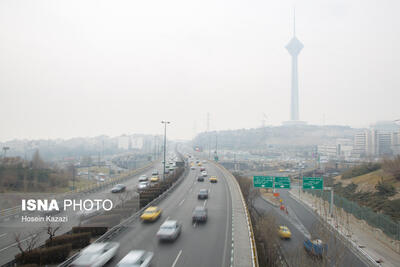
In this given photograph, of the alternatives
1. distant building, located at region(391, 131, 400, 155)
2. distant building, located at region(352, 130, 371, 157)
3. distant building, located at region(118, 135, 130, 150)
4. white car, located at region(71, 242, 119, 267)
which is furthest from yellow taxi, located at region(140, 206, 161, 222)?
distant building, located at region(118, 135, 130, 150)

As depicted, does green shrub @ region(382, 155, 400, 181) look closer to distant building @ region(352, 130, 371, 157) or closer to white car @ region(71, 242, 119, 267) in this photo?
white car @ region(71, 242, 119, 267)

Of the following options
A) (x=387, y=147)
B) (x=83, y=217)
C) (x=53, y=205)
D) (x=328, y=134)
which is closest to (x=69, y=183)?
(x=53, y=205)

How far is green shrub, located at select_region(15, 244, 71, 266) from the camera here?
28.3ft

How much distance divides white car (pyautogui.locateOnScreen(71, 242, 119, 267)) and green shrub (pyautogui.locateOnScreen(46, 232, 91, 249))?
1727 mm

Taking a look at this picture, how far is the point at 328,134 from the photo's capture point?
185 meters

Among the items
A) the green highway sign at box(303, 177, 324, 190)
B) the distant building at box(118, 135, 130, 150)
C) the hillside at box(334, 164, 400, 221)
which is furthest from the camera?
the distant building at box(118, 135, 130, 150)

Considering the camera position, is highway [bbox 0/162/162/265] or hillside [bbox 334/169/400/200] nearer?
highway [bbox 0/162/162/265]

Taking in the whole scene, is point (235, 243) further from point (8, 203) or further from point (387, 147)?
point (387, 147)

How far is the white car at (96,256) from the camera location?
833cm

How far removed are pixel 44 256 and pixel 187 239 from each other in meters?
5.87

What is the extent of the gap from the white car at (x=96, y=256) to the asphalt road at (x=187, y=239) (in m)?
0.40

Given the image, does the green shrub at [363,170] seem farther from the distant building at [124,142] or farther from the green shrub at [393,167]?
the distant building at [124,142]

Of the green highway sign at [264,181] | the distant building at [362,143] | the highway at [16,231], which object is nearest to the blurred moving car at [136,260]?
the highway at [16,231]

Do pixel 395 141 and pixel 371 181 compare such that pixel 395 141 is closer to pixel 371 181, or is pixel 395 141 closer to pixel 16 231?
pixel 371 181
